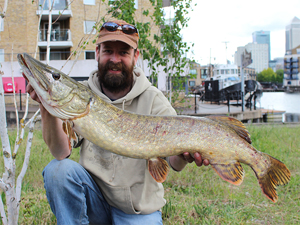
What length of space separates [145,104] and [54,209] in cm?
125

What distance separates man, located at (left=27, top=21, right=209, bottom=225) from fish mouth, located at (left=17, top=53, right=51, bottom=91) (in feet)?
0.58

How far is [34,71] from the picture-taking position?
63.2 inches

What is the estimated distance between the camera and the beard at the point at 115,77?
8.03 feet

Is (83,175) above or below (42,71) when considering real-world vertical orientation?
below

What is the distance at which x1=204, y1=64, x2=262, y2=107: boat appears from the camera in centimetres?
1766

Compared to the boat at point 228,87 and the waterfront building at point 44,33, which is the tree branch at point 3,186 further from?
the waterfront building at point 44,33

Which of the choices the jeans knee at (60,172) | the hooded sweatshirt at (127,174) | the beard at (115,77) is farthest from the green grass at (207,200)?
the beard at (115,77)

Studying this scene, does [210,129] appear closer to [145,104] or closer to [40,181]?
[145,104]

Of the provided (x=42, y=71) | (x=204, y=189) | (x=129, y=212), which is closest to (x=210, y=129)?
(x=129, y=212)

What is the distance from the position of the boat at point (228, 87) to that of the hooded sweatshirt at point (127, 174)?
1116 cm

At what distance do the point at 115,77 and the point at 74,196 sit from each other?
45.7 inches

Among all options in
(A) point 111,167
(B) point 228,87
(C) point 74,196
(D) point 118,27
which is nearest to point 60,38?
(B) point 228,87

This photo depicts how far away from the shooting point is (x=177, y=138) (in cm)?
191

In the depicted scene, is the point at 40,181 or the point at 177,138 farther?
the point at 40,181
